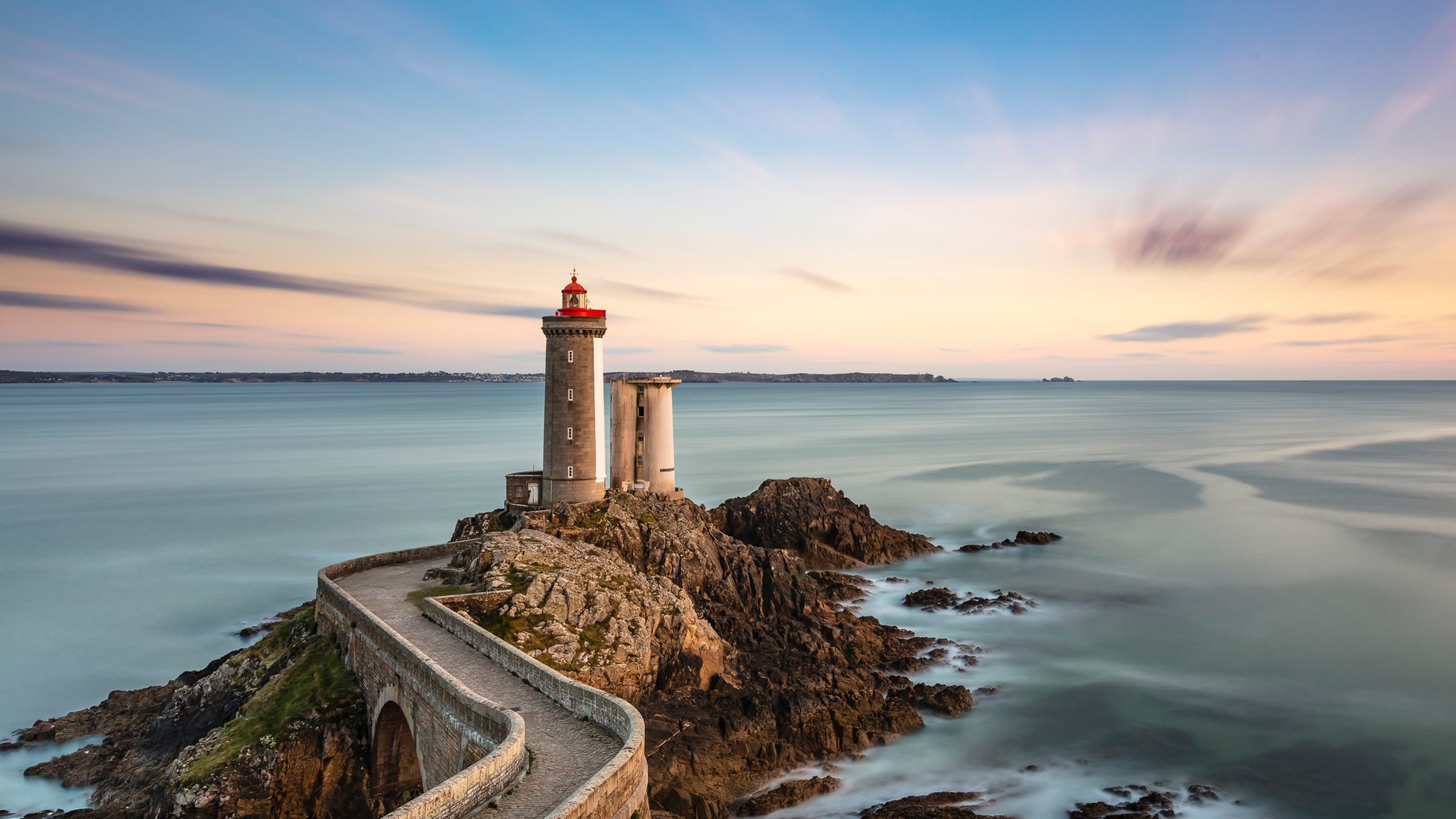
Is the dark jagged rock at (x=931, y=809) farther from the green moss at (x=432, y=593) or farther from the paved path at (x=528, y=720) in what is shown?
the green moss at (x=432, y=593)

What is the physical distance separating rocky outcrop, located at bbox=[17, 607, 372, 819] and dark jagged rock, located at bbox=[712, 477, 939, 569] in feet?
69.2

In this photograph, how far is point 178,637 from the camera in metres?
32.2

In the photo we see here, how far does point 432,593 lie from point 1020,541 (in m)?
33.0

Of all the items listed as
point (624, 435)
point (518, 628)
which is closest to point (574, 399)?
point (624, 435)

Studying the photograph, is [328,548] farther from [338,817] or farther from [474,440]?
[474,440]

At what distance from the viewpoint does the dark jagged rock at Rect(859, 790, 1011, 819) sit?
18.1 meters

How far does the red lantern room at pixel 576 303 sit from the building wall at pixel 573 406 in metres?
0.21

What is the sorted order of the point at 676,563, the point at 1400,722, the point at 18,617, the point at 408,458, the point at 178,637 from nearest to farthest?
the point at 1400,722 < the point at 676,563 < the point at 178,637 < the point at 18,617 < the point at 408,458

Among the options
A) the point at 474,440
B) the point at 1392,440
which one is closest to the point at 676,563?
the point at 474,440

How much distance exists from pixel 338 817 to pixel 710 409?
15342 cm

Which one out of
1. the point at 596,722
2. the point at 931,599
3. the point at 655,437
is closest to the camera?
the point at 596,722

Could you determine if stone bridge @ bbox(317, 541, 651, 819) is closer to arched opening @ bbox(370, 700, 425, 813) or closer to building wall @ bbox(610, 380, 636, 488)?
arched opening @ bbox(370, 700, 425, 813)

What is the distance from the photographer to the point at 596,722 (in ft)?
49.0

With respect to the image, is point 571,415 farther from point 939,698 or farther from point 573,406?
point 939,698
